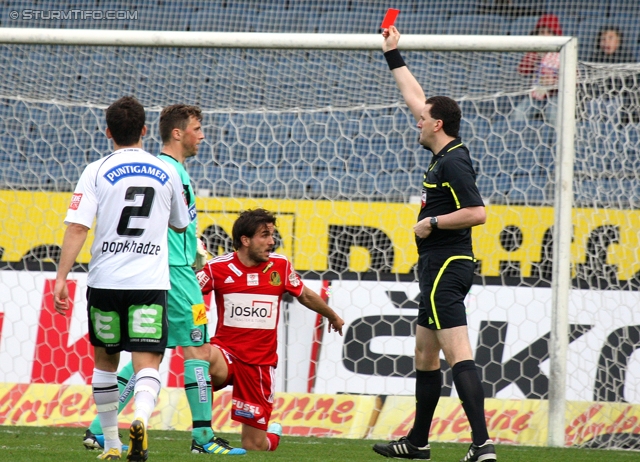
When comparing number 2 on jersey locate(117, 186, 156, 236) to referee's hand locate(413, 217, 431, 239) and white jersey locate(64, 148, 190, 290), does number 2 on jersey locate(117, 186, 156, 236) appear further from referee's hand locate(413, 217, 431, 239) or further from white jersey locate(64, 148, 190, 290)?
referee's hand locate(413, 217, 431, 239)

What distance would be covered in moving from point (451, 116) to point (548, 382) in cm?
222

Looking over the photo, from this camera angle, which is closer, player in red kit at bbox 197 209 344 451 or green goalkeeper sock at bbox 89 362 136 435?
green goalkeeper sock at bbox 89 362 136 435

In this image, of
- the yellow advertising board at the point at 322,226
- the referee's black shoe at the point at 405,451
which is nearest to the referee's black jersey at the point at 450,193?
the referee's black shoe at the point at 405,451

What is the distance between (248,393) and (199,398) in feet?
1.43

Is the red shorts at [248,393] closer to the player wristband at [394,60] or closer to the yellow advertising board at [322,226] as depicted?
the yellow advertising board at [322,226]

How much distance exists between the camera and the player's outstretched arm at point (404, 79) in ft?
14.3

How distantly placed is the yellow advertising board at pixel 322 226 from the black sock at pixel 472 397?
7.80ft

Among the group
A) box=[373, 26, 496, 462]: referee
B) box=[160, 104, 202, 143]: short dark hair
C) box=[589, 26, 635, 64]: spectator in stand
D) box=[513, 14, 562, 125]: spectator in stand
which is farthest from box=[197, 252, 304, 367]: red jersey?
box=[589, 26, 635, 64]: spectator in stand

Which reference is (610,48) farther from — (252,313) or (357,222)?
A: (252,313)

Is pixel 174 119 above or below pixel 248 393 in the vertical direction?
above

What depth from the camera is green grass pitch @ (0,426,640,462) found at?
3861mm

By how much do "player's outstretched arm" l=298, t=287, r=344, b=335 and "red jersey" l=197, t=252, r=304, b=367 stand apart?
4 cm

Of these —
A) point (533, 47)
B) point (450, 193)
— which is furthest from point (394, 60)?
point (533, 47)

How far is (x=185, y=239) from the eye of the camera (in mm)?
4305
